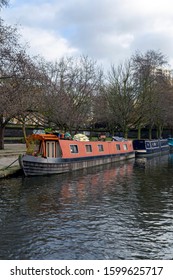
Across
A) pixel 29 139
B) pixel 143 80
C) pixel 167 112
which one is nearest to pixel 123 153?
pixel 29 139

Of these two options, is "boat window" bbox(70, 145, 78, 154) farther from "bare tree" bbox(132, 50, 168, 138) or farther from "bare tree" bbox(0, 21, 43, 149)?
"bare tree" bbox(132, 50, 168, 138)

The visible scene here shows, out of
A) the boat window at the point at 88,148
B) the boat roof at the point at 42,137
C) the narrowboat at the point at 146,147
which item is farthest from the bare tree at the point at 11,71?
the narrowboat at the point at 146,147

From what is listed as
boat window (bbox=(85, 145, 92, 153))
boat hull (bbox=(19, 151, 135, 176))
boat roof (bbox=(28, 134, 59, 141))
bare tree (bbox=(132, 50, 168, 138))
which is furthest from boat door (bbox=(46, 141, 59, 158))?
bare tree (bbox=(132, 50, 168, 138))

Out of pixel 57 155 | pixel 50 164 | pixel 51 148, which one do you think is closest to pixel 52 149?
pixel 51 148

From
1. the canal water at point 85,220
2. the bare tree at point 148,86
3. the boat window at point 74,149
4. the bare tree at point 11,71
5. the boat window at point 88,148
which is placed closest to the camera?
the canal water at point 85,220

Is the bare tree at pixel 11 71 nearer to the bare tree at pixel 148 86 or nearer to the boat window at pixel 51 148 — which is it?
the boat window at pixel 51 148

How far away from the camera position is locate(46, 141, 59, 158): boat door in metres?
22.0

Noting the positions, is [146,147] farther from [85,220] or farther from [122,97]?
[85,220]

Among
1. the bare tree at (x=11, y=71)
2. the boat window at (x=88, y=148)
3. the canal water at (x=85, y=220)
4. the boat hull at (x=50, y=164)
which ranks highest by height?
the bare tree at (x=11, y=71)

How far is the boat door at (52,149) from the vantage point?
21973 mm

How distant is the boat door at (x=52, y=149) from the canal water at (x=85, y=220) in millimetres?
3403

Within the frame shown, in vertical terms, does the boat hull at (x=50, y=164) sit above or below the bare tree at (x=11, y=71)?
below

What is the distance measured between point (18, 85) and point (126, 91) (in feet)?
91.3
